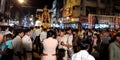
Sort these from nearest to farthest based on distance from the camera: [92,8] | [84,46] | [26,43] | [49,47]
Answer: [84,46] → [49,47] → [26,43] → [92,8]

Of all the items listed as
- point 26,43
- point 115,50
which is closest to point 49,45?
point 115,50

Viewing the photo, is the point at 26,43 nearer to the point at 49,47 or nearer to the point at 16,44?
the point at 16,44

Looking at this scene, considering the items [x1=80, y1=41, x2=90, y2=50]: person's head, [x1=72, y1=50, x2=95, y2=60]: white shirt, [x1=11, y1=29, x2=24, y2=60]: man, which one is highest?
[x1=80, y1=41, x2=90, y2=50]: person's head

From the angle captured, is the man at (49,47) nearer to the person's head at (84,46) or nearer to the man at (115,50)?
the man at (115,50)

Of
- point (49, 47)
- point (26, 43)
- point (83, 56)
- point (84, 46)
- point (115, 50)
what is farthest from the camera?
point (26, 43)

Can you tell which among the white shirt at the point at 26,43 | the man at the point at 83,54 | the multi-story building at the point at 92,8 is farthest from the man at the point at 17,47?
the multi-story building at the point at 92,8

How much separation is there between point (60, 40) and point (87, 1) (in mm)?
39527

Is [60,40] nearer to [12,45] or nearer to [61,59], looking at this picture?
[61,59]

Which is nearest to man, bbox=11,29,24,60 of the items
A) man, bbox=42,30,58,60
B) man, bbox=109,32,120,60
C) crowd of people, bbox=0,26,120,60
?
crowd of people, bbox=0,26,120,60

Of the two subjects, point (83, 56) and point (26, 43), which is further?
point (26, 43)

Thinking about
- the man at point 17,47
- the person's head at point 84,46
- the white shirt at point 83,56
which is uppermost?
the person's head at point 84,46

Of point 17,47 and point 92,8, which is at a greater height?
point 92,8

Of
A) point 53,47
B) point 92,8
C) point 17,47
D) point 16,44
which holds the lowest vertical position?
point 17,47

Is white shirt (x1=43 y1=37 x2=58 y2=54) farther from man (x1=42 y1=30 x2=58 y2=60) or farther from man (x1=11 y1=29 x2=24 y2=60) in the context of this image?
man (x1=11 y1=29 x2=24 y2=60)
